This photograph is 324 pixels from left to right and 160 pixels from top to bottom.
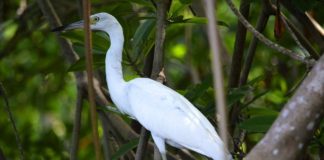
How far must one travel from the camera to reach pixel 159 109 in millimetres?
2479

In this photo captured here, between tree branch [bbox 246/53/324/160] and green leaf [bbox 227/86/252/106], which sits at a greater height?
tree branch [bbox 246/53/324/160]

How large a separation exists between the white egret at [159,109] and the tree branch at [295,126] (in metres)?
0.75

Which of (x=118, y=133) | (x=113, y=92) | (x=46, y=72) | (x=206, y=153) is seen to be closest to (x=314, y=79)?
(x=206, y=153)

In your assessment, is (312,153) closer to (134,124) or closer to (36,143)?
(134,124)

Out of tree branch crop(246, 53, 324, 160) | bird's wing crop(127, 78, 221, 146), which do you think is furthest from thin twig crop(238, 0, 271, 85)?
tree branch crop(246, 53, 324, 160)

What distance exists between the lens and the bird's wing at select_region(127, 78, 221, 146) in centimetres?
235

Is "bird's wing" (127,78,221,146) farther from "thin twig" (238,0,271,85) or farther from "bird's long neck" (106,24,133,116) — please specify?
"thin twig" (238,0,271,85)

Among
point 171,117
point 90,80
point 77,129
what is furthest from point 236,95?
point 90,80

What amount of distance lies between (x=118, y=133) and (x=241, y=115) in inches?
21.2

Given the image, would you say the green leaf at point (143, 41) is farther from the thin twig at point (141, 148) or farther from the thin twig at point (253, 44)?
the thin twig at point (253, 44)

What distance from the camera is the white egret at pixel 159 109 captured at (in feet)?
7.55

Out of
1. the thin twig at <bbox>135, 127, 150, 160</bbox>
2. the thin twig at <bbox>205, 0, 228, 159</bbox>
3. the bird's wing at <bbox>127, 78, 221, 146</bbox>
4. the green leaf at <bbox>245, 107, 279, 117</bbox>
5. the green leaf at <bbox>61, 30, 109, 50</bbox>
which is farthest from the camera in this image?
the green leaf at <bbox>245, 107, 279, 117</bbox>

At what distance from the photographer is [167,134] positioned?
2393mm

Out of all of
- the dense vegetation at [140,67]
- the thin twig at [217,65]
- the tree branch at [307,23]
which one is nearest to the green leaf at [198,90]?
the dense vegetation at [140,67]
